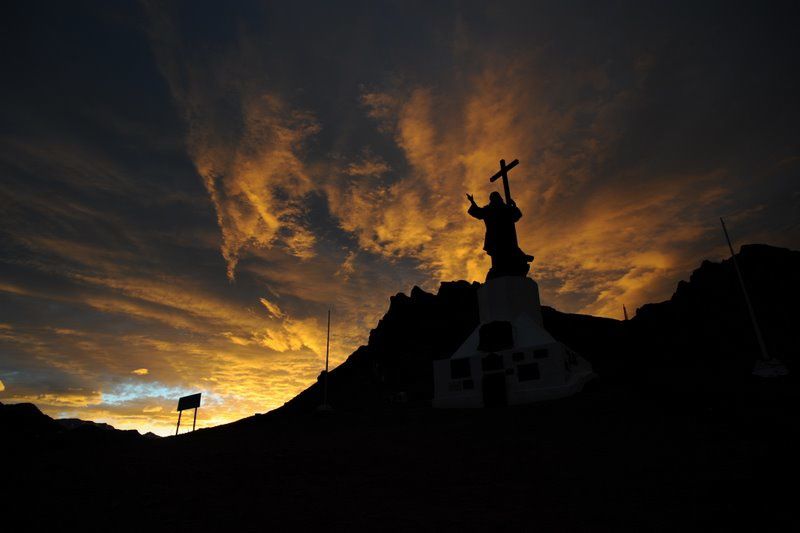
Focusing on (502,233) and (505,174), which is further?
(505,174)

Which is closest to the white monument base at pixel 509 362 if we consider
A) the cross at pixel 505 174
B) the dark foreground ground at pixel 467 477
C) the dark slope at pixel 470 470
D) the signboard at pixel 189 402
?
the dark slope at pixel 470 470

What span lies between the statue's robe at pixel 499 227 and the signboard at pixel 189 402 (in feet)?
63.4

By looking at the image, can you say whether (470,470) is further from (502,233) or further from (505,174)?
(505,174)

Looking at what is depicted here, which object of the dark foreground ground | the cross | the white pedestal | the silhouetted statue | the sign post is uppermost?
the cross

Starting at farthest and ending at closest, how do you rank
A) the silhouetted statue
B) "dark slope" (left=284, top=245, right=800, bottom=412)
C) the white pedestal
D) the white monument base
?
"dark slope" (left=284, top=245, right=800, bottom=412), the silhouetted statue, the white pedestal, the white monument base

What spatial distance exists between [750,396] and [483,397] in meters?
10.3

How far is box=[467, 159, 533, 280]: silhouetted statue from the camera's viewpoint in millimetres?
25406

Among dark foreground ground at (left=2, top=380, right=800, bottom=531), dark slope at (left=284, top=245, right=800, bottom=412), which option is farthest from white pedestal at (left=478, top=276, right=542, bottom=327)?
dark slope at (left=284, top=245, right=800, bottom=412)

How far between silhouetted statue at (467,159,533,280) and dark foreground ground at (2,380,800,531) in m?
10.6

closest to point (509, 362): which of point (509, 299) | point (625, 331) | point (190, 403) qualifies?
point (509, 299)

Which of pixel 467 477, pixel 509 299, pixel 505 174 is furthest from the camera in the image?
pixel 505 174

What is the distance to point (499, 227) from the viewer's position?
26.6 m

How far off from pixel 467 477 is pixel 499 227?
18.8 metres

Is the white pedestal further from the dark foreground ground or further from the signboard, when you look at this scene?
the signboard
